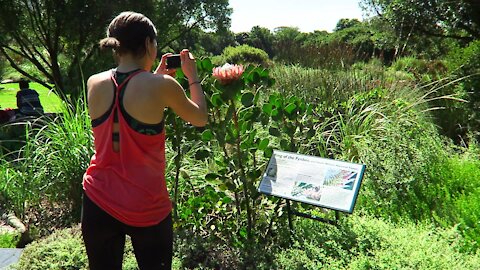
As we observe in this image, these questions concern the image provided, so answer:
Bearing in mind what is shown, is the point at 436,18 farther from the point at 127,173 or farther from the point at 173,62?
the point at 127,173

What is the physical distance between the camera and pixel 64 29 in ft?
29.7

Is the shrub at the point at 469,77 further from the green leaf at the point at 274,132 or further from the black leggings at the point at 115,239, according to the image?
the black leggings at the point at 115,239

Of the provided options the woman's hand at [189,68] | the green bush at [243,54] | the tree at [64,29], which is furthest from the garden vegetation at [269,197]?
the green bush at [243,54]

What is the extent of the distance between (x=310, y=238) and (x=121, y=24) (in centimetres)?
175

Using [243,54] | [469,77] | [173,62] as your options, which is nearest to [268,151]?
[173,62]

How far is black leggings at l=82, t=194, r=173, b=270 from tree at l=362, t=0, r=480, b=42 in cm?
668

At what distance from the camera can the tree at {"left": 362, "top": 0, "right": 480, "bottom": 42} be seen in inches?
302

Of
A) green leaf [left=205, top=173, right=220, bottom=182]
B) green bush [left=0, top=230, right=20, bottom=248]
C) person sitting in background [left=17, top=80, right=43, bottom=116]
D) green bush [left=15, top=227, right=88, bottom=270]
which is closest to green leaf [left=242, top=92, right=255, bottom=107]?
green leaf [left=205, top=173, right=220, bottom=182]

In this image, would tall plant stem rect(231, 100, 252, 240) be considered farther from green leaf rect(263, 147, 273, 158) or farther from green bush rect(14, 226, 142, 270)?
green bush rect(14, 226, 142, 270)

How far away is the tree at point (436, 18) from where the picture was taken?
7673mm

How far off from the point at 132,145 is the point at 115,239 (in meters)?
0.48

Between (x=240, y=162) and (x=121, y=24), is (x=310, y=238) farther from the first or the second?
(x=121, y=24)

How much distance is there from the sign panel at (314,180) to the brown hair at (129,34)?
129 centimetres

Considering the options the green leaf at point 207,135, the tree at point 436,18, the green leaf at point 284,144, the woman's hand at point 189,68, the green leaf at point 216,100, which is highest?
the tree at point 436,18
